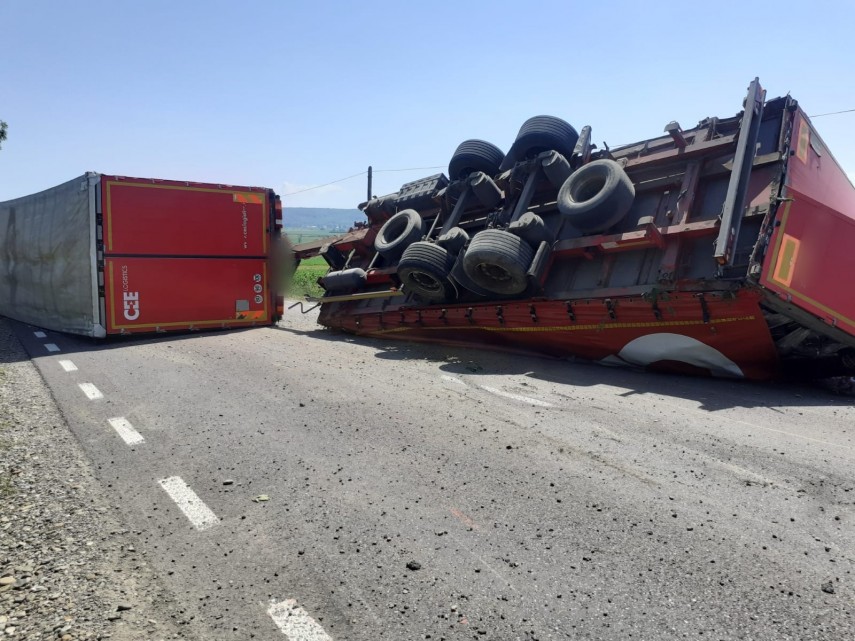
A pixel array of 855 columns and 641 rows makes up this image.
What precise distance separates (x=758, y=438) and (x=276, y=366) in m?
5.15

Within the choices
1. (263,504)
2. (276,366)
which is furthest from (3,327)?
(263,504)

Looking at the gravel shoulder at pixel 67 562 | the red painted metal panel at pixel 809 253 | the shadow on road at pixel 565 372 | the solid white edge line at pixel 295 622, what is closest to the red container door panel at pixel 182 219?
the shadow on road at pixel 565 372

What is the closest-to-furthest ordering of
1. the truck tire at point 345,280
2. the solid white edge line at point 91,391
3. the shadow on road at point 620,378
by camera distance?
the solid white edge line at point 91,391 < the shadow on road at point 620,378 < the truck tire at point 345,280

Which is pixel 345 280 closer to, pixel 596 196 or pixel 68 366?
pixel 68 366

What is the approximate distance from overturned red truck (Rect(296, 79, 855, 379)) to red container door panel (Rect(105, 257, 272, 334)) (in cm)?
298

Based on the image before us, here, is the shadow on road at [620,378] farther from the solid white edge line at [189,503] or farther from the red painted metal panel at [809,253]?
the solid white edge line at [189,503]

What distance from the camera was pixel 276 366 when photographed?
7.25m

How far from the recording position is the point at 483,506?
3.27 m

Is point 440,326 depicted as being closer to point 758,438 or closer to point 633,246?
point 633,246

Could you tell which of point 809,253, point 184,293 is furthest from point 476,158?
point 184,293

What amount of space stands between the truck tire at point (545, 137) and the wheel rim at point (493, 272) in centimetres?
221

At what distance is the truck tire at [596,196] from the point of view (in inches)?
287

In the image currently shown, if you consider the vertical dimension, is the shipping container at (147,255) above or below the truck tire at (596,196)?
below

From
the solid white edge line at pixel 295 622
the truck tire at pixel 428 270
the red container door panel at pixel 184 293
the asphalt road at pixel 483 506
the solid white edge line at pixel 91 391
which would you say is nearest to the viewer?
the solid white edge line at pixel 295 622
